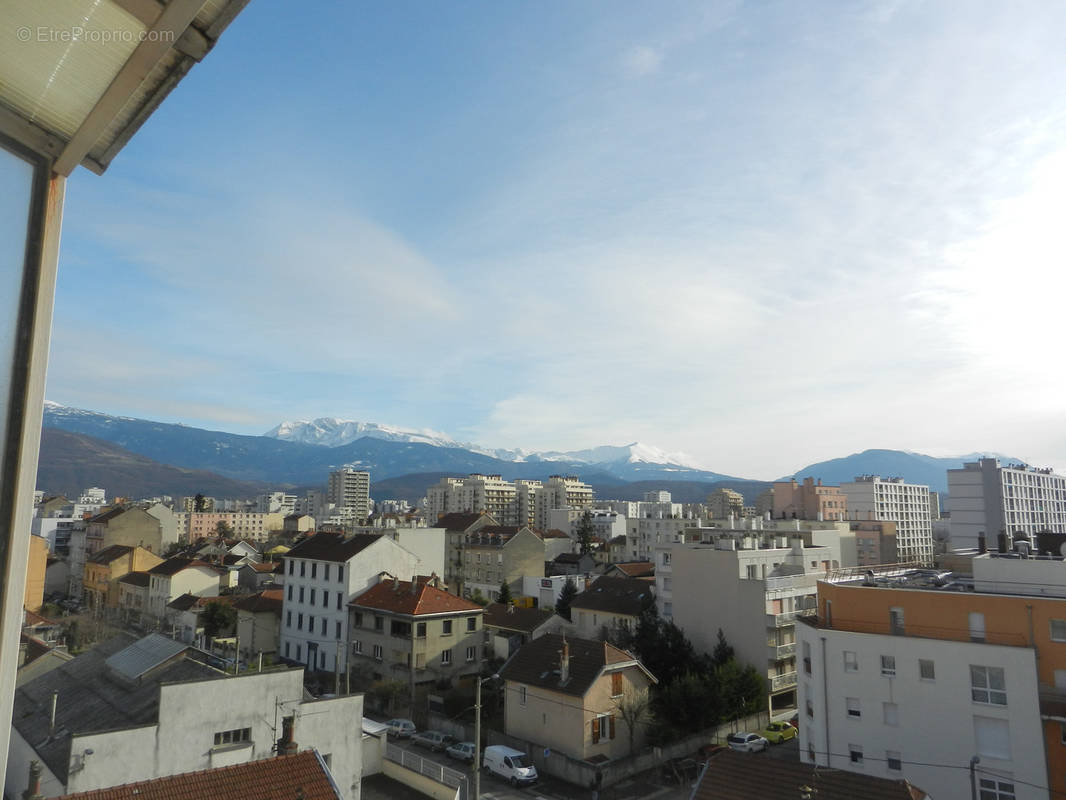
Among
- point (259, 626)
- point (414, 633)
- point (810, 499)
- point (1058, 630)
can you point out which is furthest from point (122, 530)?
point (810, 499)

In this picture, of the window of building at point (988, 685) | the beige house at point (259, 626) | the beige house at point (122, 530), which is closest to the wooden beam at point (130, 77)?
the window of building at point (988, 685)

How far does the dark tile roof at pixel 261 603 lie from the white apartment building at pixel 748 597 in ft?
95.6

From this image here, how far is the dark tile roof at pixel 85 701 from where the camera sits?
63.5 feet

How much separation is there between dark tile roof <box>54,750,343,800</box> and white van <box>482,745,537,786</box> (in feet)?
52.0

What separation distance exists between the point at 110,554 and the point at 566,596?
46816 mm

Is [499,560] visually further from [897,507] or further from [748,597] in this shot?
[897,507]

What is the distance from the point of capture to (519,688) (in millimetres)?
34562

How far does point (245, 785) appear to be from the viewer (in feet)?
51.6

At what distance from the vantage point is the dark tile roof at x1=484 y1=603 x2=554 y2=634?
4822 centimetres

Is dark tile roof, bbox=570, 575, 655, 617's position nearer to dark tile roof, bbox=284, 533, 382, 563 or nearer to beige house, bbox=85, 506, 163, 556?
dark tile roof, bbox=284, 533, 382, 563

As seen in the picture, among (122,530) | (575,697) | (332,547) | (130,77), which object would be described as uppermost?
(130,77)

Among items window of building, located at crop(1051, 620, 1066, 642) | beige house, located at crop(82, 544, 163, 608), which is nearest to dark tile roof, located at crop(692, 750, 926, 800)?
window of building, located at crop(1051, 620, 1066, 642)

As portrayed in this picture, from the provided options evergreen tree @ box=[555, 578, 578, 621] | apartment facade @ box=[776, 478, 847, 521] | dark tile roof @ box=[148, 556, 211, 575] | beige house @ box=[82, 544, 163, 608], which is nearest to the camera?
evergreen tree @ box=[555, 578, 578, 621]

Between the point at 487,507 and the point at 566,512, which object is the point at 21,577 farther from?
the point at 487,507
